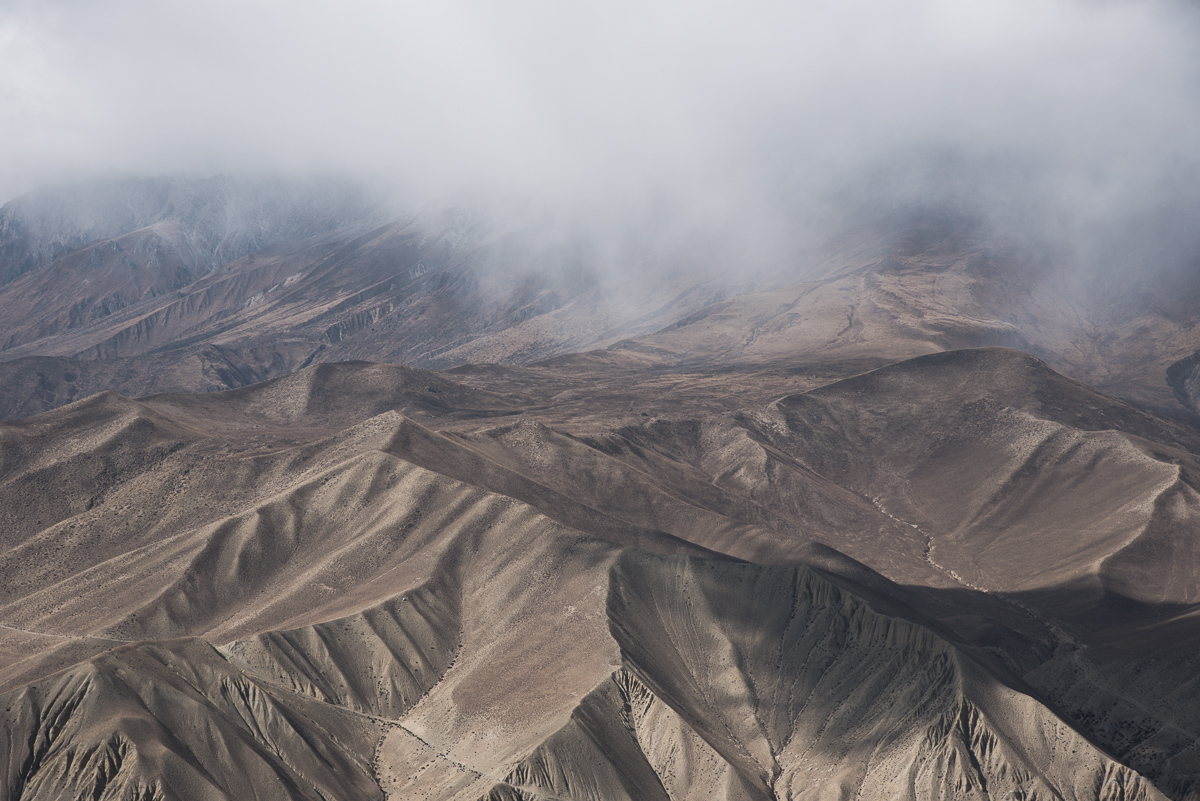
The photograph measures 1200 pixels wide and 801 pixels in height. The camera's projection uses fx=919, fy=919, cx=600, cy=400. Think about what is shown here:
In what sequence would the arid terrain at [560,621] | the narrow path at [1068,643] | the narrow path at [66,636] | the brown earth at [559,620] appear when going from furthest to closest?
the narrow path at [66,636] < the narrow path at [1068,643] < the brown earth at [559,620] < the arid terrain at [560,621]

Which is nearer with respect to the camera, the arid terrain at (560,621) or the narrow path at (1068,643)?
the arid terrain at (560,621)

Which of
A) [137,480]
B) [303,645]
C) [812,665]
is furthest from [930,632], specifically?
[137,480]

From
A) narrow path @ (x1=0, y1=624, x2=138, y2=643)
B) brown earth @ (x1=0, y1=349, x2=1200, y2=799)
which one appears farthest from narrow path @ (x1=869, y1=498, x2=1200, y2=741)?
narrow path @ (x1=0, y1=624, x2=138, y2=643)

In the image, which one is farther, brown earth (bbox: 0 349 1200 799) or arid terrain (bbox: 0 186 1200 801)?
brown earth (bbox: 0 349 1200 799)

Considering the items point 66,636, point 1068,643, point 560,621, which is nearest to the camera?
point 66,636

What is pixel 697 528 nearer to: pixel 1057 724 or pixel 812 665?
pixel 812 665

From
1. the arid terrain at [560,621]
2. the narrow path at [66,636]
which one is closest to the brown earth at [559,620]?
the arid terrain at [560,621]

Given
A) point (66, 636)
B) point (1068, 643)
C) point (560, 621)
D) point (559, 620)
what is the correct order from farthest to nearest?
point (1068, 643) < point (559, 620) < point (560, 621) < point (66, 636)

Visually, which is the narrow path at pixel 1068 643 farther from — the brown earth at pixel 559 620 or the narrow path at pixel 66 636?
the narrow path at pixel 66 636

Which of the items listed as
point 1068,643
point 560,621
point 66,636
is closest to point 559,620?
point 560,621

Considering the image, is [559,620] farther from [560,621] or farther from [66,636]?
[66,636]

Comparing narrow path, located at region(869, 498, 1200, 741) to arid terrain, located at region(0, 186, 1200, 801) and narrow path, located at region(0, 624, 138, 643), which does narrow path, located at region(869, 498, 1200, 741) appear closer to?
arid terrain, located at region(0, 186, 1200, 801)

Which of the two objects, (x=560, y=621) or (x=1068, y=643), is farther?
(x=1068, y=643)
